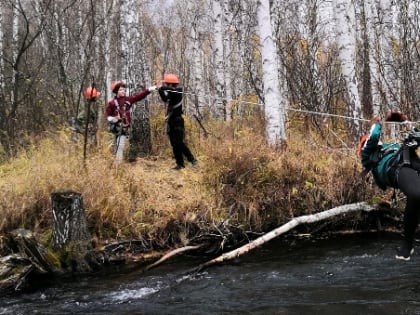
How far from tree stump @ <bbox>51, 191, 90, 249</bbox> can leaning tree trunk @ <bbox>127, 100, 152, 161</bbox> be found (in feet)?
11.2

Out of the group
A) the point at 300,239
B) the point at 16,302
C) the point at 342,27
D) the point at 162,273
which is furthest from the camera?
the point at 342,27

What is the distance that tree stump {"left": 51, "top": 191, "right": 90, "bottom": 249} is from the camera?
7758 millimetres

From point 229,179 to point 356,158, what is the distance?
2313mm

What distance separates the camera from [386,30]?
54.0 feet

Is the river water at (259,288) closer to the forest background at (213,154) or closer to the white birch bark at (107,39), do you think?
the forest background at (213,154)

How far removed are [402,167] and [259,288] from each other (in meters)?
2.36

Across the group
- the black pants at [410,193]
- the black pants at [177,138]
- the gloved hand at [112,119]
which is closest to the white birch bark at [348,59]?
the black pants at [177,138]

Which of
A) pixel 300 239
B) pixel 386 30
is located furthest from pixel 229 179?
pixel 386 30

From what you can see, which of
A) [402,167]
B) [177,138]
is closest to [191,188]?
[177,138]

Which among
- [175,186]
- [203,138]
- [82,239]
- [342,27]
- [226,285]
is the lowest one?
[226,285]

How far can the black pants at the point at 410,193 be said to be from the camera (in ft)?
18.2

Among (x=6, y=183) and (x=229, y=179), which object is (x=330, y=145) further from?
(x=6, y=183)

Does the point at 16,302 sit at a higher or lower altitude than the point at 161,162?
lower

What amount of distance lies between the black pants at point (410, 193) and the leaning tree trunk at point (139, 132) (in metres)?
6.58
